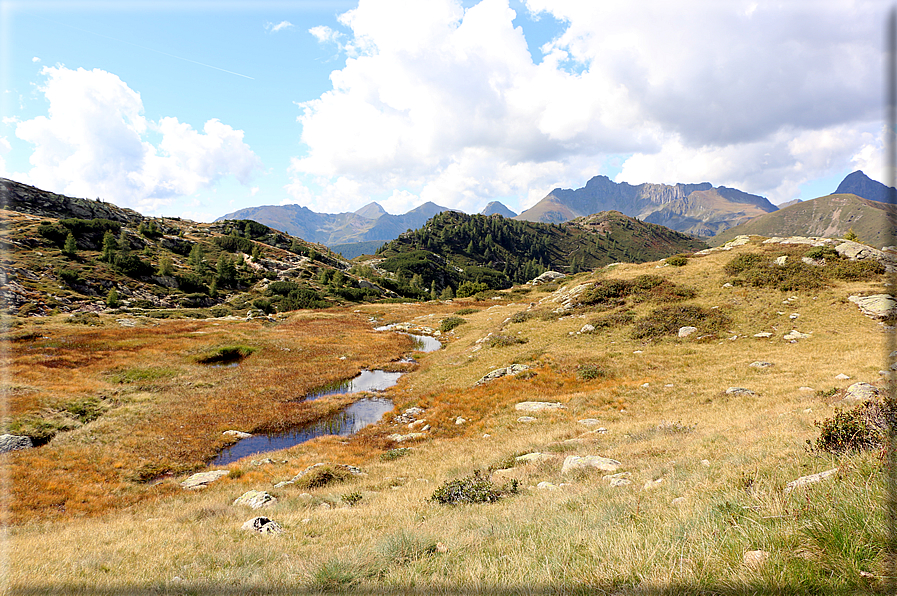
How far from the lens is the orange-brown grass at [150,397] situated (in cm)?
1514

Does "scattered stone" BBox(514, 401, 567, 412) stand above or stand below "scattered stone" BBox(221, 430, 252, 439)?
above

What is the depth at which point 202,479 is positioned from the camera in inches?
626

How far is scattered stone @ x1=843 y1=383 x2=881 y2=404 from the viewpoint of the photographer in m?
11.5

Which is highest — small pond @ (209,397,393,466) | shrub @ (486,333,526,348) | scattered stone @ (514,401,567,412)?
Answer: shrub @ (486,333,526,348)

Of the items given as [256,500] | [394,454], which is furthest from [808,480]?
[394,454]

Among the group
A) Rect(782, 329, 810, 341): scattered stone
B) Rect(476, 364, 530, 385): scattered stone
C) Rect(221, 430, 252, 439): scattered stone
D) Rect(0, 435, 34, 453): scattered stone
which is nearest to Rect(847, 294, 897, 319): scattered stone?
Rect(782, 329, 810, 341): scattered stone

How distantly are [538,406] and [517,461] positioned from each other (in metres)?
7.83

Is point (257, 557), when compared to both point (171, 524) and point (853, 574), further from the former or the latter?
point (853, 574)

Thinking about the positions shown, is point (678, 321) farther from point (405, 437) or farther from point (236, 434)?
point (236, 434)

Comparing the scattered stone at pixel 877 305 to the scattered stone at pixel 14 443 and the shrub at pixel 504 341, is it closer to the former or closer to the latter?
the shrub at pixel 504 341

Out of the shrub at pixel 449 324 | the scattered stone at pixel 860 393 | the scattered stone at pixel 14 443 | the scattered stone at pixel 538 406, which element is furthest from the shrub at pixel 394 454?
the shrub at pixel 449 324

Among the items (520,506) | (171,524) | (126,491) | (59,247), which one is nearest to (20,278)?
(59,247)

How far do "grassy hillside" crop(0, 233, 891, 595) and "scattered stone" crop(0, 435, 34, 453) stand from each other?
0.87 m

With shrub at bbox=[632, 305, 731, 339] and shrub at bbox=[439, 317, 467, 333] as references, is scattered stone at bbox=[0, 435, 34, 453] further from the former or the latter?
shrub at bbox=[439, 317, 467, 333]
